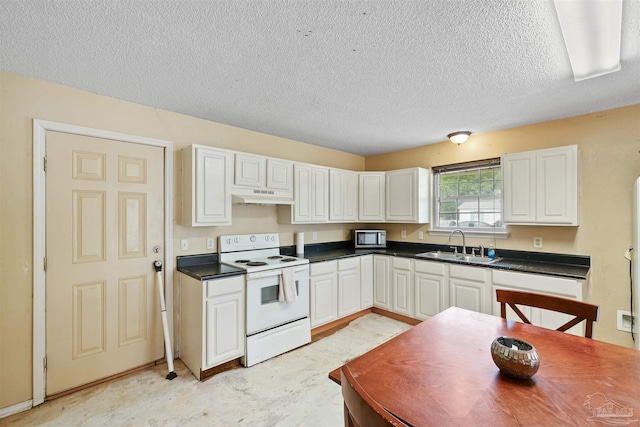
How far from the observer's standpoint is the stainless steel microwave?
14.3 feet

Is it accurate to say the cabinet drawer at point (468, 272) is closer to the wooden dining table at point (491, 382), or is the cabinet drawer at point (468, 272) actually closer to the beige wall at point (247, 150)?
the beige wall at point (247, 150)

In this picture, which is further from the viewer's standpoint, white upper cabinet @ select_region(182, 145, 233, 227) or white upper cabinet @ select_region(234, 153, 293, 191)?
white upper cabinet @ select_region(234, 153, 293, 191)

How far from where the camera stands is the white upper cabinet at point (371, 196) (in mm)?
4316

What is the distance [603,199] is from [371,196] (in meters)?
2.51

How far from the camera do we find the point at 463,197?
387 centimetres

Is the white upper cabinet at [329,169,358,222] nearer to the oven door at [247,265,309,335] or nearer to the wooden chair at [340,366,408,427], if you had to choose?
the oven door at [247,265,309,335]

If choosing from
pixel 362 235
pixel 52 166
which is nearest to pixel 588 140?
pixel 362 235

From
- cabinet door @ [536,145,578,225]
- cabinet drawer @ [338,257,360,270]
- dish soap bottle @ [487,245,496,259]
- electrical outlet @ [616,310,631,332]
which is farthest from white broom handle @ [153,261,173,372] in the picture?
electrical outlet @ [616,310,631,332]

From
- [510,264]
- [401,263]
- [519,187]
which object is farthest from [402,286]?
[519,187]

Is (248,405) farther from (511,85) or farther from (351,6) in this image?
(511,85)

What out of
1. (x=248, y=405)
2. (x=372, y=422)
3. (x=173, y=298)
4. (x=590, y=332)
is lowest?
(x=248, y=405)

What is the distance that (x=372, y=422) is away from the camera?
2.14 feet

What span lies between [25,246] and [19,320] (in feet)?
1.75

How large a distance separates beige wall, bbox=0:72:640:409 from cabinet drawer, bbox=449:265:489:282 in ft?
2.09
